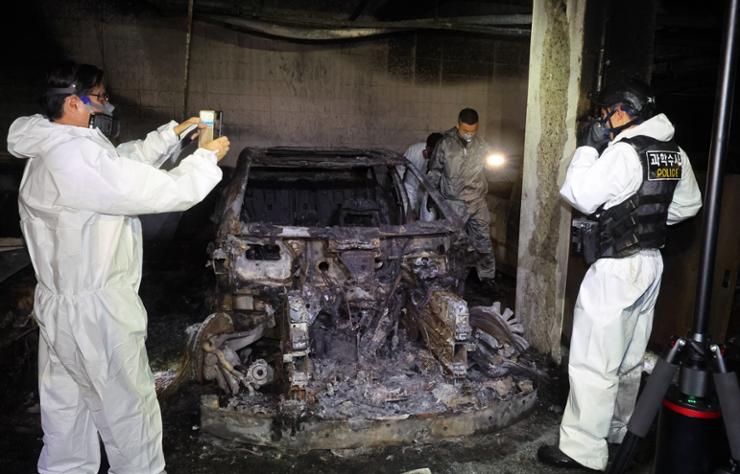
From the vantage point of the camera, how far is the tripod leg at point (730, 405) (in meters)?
1.72

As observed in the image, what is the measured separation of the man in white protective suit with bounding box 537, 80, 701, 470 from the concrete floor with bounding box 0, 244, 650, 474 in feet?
1.26

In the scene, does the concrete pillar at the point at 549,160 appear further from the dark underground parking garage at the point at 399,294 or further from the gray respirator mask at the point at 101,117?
the gray respirator mask at the point at 101,117

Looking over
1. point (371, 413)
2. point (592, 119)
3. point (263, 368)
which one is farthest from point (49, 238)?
point (592, 119)

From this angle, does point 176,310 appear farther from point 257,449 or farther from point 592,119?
point 592,119

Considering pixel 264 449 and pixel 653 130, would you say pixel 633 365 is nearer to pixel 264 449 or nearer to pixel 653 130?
pixel 653 130

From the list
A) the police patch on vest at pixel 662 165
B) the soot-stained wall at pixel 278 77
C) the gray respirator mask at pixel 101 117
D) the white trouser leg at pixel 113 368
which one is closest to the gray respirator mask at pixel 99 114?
the gray respirator mask at pixel 101 117

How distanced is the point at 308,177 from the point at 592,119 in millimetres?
3237

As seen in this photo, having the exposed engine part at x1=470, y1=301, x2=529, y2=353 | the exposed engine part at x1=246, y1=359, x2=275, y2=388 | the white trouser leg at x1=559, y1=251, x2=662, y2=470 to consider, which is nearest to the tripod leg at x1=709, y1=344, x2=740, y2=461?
the white trouser leg at x1=559, y1=251, x2=662, y2=470

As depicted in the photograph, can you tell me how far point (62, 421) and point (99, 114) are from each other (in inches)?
57.7

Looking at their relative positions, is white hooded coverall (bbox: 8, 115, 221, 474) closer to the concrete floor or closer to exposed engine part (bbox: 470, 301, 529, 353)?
the concrete floor

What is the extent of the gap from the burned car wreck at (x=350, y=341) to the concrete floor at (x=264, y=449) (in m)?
0.08

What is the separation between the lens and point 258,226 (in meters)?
3.91

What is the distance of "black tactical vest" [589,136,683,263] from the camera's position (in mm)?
2885

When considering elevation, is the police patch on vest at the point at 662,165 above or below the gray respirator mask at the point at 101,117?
below
